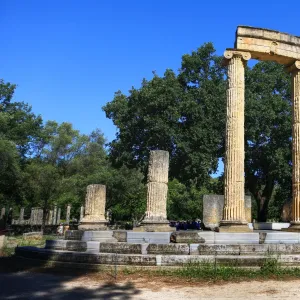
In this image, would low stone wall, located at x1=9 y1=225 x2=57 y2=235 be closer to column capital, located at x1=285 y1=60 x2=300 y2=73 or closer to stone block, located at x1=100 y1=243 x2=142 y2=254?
stone block, located at x1=100 y1=243 x2=142 y2=254

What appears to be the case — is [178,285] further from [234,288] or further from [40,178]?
[40,178]

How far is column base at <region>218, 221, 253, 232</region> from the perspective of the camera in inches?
489

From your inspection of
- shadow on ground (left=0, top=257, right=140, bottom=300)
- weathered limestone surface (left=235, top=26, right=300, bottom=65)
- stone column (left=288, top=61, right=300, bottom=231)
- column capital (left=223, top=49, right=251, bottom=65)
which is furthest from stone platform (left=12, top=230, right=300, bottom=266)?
weathered limestone surface (left=235, top=26, right=300, bottom=65)

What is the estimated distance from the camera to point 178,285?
819 cm

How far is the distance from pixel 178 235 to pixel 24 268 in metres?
4.62

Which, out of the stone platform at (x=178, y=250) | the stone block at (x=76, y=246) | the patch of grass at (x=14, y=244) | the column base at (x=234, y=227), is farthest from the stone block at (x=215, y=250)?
the patch of grass at (x=14, y=244)

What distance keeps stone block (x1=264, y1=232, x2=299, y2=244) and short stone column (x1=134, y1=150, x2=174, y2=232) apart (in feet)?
12.5

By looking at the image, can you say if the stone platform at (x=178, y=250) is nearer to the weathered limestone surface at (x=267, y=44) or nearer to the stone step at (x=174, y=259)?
the stone step at (x=174, y=259)

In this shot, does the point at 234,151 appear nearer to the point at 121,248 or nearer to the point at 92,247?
the point at 121,248

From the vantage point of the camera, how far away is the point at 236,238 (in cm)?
1152

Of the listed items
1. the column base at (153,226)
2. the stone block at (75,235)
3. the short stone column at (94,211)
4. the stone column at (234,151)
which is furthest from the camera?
the short stone column at (94,211)

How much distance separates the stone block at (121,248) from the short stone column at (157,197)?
308cm

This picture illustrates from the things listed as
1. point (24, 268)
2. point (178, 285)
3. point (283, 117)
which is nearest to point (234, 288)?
point (178, 285)

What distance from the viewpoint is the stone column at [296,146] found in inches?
551
